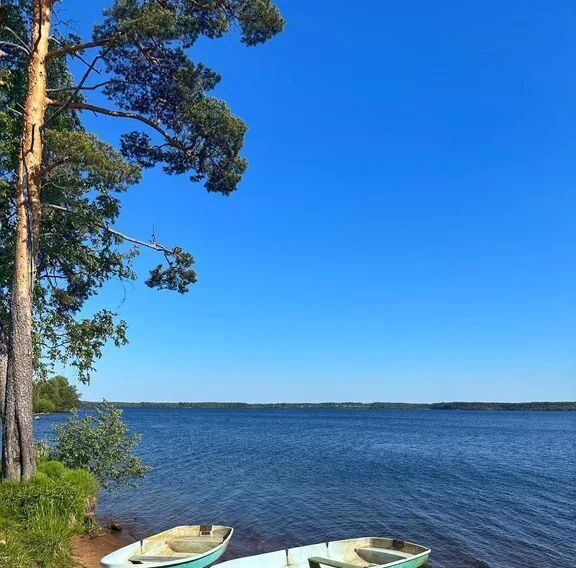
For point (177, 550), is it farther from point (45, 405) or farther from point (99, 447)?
point (45, 405)

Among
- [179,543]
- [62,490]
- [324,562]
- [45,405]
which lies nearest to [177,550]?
[179,543]

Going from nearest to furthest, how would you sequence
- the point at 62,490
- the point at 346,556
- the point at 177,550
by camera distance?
the point at 62,490
the point at 177,550
the point at 346,556

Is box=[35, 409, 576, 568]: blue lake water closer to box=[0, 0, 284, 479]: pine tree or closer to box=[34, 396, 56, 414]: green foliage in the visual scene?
box=[0, 0, 284, 479]: pine tree

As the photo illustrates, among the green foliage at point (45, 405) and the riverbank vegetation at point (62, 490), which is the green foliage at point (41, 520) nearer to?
the riverbank vegetation at point (62, 490)

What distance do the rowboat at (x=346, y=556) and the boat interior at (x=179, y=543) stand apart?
1252mm

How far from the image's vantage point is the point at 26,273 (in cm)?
1198

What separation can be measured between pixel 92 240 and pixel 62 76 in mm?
4766

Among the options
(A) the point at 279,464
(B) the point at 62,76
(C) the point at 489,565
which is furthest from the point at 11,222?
(A) the point at 279,464

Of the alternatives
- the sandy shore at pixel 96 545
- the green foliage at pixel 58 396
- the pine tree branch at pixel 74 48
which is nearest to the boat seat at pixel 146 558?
the sandy shore at pixel 96 545

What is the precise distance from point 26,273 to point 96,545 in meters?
6.36

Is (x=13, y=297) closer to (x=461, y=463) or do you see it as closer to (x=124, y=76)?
(x=124, y=76)

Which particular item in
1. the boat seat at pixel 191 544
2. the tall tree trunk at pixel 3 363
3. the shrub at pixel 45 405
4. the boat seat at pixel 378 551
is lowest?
the boat seat at pixel 378 551

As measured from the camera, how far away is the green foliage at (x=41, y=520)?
7749 millimetres

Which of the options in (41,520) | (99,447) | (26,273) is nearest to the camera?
(41,520)
